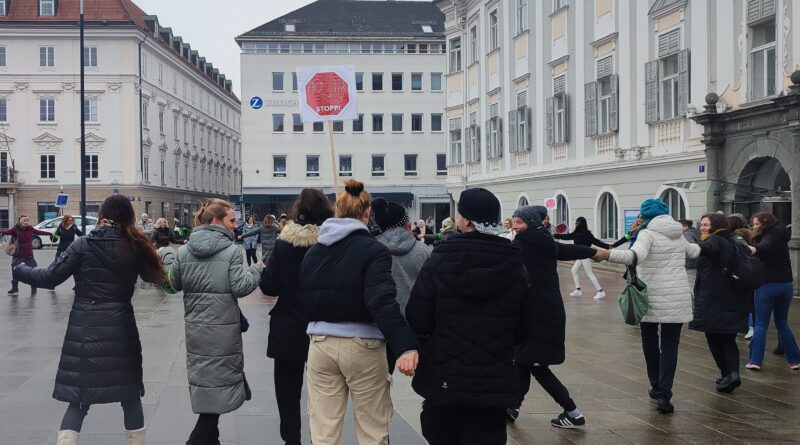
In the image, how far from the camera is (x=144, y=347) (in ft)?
36.0

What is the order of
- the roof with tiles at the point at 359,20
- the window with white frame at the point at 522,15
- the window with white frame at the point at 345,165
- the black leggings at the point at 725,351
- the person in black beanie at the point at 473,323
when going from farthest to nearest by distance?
the window with white frame at the point at 345,165, the roof with tiles at the point at 359,20, the window with white frame at the point at 522,15, the black leggings at the point at 725,351, the person in black beanie at the point at 473,323

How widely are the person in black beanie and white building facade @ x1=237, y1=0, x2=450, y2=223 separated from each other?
5881 centimetres

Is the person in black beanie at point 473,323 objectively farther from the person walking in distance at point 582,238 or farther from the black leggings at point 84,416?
the person walking in distance at point 582,238

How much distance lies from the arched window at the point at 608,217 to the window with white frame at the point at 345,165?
3955cm

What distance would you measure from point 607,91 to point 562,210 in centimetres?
534

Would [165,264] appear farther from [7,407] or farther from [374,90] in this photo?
[374,90]

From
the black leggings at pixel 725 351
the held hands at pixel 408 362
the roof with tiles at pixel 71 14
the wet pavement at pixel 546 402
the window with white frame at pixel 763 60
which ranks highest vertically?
the roof with tiles at pixel 71 14

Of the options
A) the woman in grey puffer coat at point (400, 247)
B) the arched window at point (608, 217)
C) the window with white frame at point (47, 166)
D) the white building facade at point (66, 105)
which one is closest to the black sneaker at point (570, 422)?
the woman in grey puffer coat at point (400, 247)

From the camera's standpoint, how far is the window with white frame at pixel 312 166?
6400cm

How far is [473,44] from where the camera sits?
3775cm

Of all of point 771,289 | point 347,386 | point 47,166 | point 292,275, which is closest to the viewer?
point 347,386

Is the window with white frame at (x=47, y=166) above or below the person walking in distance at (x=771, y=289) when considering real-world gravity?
above

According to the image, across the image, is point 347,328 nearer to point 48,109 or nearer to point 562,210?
point 562,210

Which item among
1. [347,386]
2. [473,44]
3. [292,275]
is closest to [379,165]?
[473,44]
